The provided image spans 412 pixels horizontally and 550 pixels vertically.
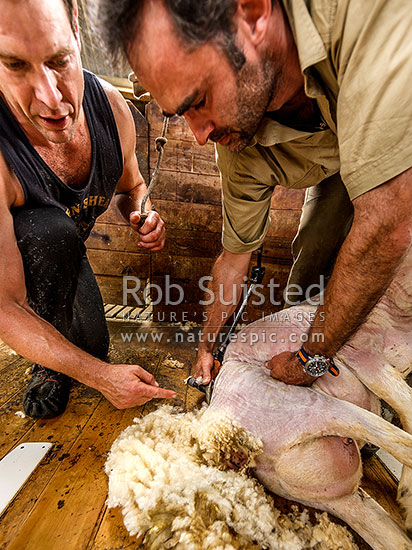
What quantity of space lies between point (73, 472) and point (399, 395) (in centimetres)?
110

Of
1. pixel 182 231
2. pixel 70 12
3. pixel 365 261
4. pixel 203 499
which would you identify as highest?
pixel 70 12

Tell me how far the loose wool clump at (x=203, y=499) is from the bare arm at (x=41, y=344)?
0.60 feet

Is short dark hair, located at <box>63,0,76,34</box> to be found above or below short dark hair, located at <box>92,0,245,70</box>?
above

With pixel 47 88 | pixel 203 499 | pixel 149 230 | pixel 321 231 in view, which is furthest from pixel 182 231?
pixel 203 499

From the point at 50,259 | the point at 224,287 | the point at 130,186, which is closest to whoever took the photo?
the point at 50,259

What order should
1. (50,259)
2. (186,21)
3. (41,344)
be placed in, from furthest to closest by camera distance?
(50,259) < (41,344) < (186,21)

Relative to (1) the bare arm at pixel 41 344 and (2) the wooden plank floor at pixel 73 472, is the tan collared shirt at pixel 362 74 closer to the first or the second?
(1) the bare arm at pixel 41 344

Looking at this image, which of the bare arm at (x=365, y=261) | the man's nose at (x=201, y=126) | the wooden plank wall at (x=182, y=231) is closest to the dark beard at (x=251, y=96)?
the man's nose at (x=201, y=126)

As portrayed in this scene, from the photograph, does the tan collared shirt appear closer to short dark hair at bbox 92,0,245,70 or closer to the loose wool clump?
short dark hair at bbox 92,0,245,70

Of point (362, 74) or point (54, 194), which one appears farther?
point (54, 194)

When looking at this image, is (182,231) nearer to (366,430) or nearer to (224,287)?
(224,287)

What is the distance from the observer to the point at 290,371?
0.99 m

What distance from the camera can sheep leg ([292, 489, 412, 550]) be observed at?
2.47ft

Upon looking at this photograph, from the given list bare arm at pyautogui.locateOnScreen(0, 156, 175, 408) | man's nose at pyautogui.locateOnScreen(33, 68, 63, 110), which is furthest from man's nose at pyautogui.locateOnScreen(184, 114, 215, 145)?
bare arm at pyautogui.locateOnScreen(0, 156, 175, 408)
